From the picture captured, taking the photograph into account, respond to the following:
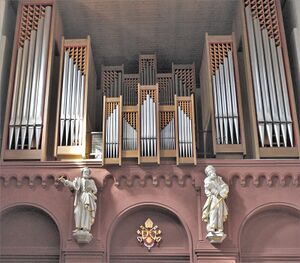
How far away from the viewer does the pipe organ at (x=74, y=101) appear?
12000 millimetres

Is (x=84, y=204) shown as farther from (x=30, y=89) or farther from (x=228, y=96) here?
(x=228, y=96)

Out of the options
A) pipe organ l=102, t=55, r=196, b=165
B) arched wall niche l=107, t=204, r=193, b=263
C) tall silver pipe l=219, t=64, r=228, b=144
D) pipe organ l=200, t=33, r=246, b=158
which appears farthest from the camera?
tall silver pipe l=219, t=64, r=228, b=144

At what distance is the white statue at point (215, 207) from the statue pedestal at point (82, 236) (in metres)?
2.31

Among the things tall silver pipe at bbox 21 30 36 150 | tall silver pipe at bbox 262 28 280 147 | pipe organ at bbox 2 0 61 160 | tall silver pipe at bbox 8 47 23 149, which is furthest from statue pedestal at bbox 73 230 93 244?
tall silver pipe at bbox 262 28 280 147

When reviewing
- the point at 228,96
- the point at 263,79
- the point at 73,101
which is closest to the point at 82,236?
the point at 73,101

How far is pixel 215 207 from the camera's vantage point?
10.8 meters

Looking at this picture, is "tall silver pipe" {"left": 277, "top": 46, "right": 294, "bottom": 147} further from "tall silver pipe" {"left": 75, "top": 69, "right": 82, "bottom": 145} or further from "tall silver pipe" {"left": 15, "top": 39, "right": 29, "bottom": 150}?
"tall silver pipe" {"left": 15, "top": 39, "right": 29, "bottom": 150}

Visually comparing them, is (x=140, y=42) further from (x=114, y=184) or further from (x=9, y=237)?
(x=9, y=237)

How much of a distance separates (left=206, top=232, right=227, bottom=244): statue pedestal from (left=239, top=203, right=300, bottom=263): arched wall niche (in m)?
0.56

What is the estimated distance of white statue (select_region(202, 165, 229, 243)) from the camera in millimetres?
10703

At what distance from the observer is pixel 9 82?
1259cm

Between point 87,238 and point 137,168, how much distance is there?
1.81 m

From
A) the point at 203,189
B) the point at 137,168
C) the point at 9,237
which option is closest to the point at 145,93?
the point at 137,168

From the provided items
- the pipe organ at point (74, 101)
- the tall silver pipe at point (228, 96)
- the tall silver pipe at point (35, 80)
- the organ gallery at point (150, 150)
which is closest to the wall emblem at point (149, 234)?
the organ gallery at point (150, 150)
